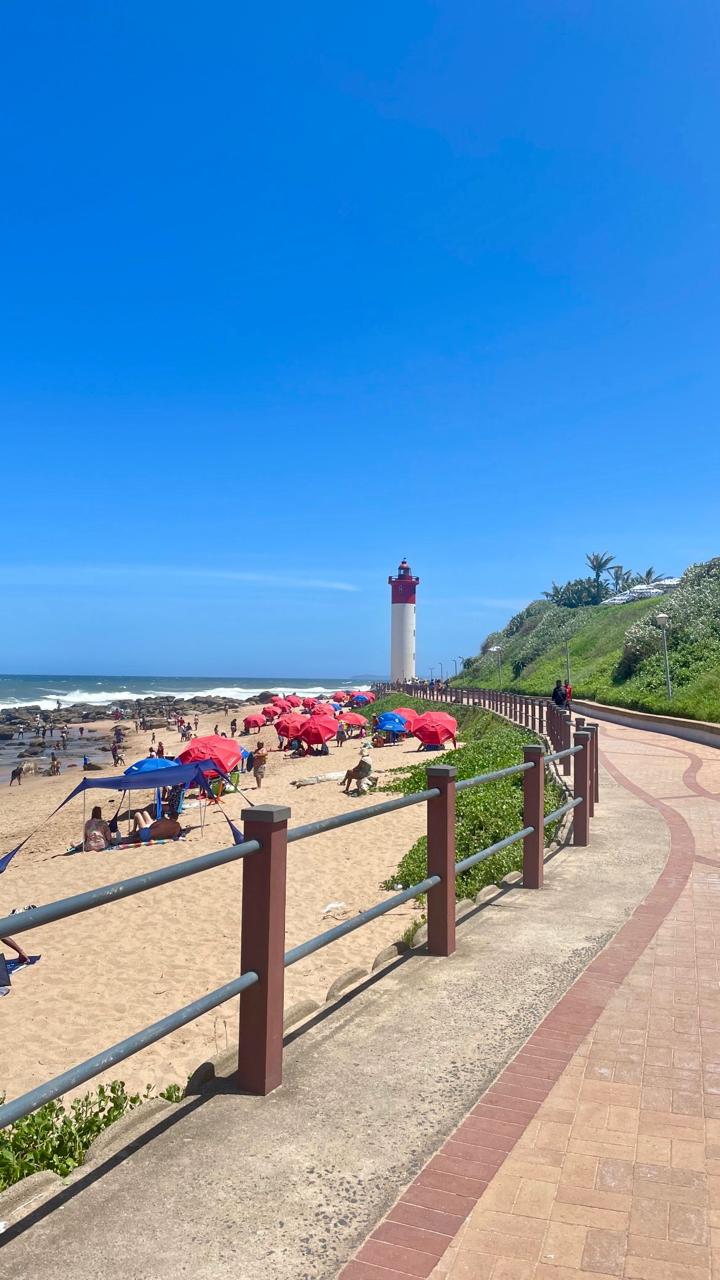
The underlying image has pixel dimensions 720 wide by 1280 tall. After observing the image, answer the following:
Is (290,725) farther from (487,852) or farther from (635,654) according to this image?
(487,852)

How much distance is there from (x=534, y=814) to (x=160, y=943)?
560cm

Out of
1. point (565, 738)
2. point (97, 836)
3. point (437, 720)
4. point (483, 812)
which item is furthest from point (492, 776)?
point (437, 720)

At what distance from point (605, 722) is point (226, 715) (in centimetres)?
4963

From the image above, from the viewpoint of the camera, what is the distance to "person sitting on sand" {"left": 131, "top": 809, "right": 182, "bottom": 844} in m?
18.1

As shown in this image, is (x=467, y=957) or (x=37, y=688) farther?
(x=37, y=688)

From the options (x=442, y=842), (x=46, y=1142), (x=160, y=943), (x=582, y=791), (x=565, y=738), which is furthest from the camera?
(x=565, y=738)

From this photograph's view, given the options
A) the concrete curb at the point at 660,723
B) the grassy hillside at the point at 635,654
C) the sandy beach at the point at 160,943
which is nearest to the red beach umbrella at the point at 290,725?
the concrete curb at the point at 660,723

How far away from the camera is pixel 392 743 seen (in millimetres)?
32562

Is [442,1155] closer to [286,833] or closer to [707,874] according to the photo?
[286,833]

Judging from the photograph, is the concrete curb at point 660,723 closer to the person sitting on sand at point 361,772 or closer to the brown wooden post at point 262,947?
the person sitting on sand at point 361,772

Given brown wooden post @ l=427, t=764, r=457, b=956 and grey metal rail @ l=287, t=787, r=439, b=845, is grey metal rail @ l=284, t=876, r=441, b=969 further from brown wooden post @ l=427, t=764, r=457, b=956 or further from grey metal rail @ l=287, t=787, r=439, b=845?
grey metal rail @ l=287, t=787, r=439, b=845

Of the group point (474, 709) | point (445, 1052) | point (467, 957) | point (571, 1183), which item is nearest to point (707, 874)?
point (467, 957)

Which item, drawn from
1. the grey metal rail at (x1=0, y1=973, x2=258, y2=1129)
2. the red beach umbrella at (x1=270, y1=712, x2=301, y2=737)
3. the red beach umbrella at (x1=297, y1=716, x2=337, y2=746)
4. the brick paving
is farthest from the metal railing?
the red beach umbrella at (x1=270, y1=712, x2=301, y2=737)

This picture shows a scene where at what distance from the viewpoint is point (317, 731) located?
105 feet
